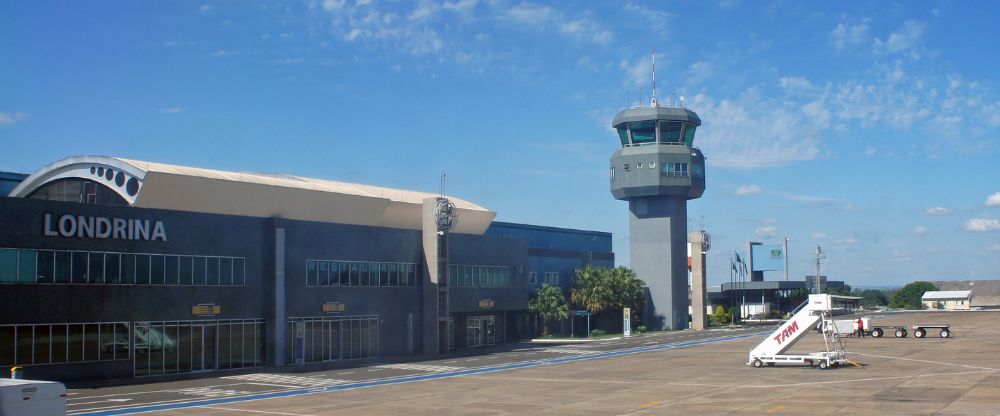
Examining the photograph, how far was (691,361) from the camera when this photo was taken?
57.2m

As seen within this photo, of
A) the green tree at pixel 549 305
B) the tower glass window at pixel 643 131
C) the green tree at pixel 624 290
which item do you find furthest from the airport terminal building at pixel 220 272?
the tower glass window at pixel 643 131

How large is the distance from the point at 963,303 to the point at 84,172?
17499cm

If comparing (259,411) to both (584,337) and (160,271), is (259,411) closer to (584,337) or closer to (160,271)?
(160,271)

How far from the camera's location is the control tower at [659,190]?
106062mm

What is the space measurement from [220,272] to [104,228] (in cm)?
800

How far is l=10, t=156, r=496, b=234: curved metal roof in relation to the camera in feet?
168

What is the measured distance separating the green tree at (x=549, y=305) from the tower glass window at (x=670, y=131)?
26339 millimetres

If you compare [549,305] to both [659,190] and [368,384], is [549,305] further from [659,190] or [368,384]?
[368,384]

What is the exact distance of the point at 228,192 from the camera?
181ft

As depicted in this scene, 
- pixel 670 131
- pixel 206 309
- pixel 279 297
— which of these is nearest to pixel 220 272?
pixel 206 309

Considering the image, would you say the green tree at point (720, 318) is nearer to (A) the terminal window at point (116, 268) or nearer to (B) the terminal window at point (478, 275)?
(B) the terminal window at point (478, 275)

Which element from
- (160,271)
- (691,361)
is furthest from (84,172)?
(691,361)

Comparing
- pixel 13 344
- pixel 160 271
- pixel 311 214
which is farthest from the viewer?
pixel 311 214

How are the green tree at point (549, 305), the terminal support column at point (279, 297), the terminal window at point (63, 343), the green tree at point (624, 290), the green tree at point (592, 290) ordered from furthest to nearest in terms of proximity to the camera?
the green tree at point (624, 290) < the green tree at point (592, 290) < the green tree at point (549, 305) < the terminal support column at point (279, 297) < the terminal window at point (63, 343)
